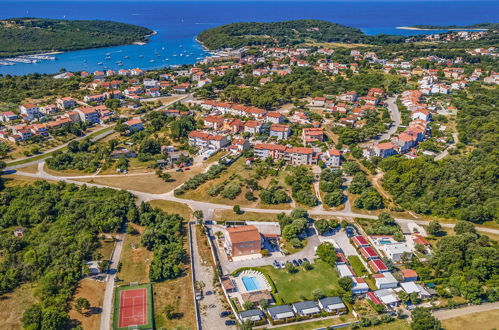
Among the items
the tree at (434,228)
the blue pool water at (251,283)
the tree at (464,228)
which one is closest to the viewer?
the blue pool water at (251,283)

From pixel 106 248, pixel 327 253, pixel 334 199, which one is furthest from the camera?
pixel 334 199

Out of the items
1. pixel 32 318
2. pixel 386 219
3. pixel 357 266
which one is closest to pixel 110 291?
pixel 32 318

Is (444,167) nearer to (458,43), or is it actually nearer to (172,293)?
(172,293)

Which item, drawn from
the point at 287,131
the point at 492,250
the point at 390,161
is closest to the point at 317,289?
the point at 492,250

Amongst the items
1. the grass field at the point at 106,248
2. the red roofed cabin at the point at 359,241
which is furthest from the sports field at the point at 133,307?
the red roofed cabin at the point at 359,241

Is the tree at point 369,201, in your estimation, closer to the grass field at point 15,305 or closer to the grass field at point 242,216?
the grass field at point 242,216

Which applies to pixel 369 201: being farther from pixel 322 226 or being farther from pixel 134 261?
pixel 134 261
